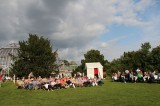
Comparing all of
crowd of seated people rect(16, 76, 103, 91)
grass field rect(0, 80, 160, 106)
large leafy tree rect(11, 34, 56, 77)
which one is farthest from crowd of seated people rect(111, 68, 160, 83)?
large leafy tree rect(11, 34, 56, 77)

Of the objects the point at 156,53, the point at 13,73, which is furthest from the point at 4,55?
the point at 156,53

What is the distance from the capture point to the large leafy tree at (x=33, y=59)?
51.0 m

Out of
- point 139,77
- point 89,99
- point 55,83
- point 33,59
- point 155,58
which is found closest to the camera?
point 89,99

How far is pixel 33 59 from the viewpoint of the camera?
168 ft

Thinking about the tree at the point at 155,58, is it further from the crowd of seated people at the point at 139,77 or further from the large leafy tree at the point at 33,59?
the large leafy tree at the point at 33,59

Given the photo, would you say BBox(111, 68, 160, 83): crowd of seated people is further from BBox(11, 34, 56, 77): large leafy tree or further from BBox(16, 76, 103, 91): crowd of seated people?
BBox(11, 34, 56, 77): large leafy tree

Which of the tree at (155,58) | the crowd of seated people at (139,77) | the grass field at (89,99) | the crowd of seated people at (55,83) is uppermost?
the tree at (155,58)

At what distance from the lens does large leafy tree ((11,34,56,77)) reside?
51.0 metres

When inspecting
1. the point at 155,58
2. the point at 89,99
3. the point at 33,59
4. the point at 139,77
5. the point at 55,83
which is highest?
the point at 33,59

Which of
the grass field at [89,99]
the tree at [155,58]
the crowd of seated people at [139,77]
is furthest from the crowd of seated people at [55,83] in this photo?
the tree at [155,58]

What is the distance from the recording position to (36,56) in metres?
50.7

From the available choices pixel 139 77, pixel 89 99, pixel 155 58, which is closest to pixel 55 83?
pixel 89 99

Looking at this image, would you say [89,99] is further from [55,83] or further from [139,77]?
[139,77]

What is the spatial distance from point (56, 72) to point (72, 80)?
26.3 m
